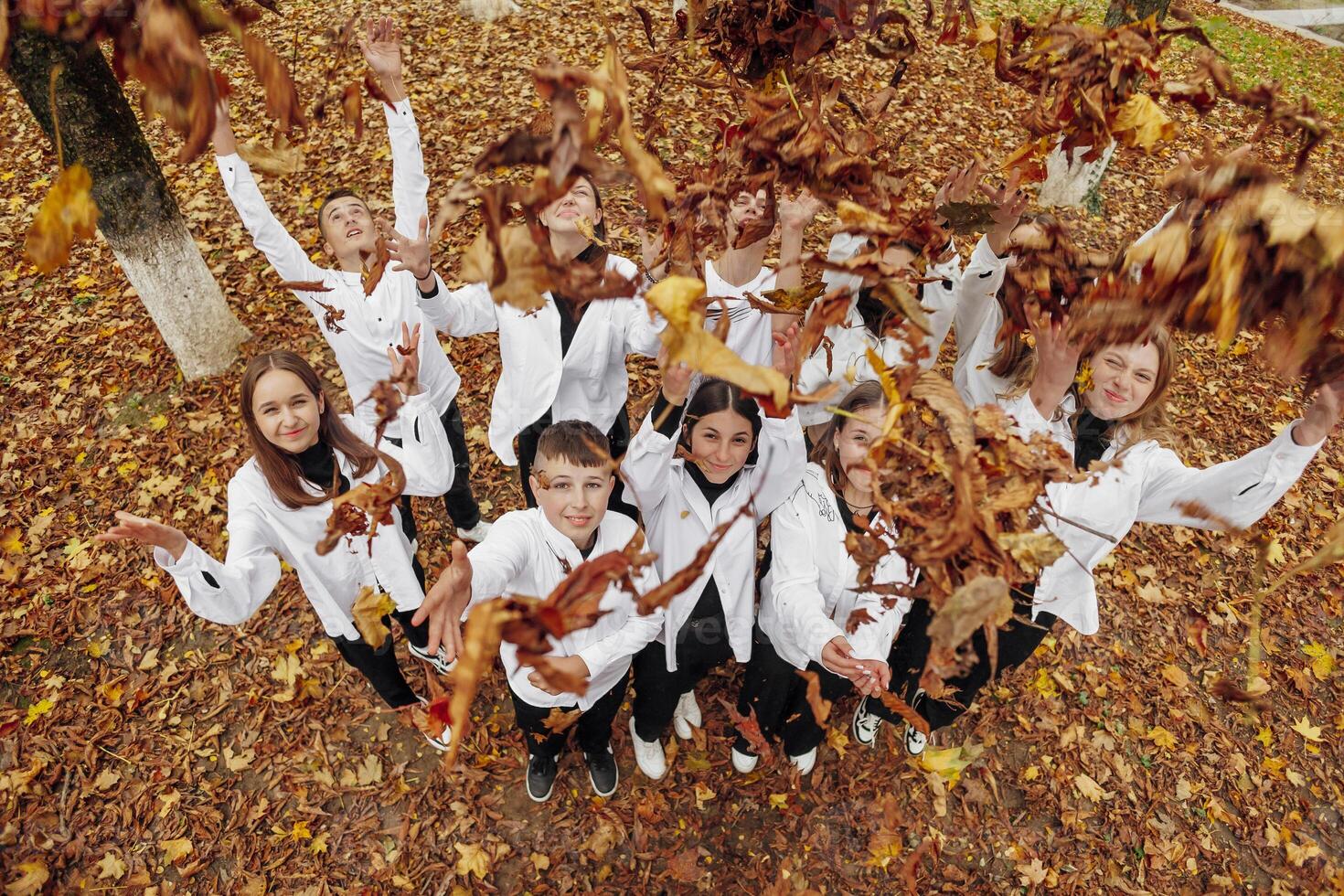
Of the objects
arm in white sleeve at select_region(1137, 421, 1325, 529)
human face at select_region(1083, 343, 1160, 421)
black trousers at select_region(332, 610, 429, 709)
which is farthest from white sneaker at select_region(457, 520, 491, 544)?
arm in white sleeve at select_region(1137, 421, 1325, 529)

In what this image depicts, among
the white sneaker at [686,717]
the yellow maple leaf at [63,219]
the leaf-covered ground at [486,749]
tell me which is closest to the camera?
the yellow maple leaf at [63,219]

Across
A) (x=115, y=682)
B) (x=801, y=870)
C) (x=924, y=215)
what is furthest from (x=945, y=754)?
(x=115, y=682)

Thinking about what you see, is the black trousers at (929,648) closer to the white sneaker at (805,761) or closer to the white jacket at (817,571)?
the white jacket at (817,571)

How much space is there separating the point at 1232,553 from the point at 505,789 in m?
5.46

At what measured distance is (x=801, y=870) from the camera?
3.50 metres

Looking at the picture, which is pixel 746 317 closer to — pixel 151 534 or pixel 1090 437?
pixel 1090 437

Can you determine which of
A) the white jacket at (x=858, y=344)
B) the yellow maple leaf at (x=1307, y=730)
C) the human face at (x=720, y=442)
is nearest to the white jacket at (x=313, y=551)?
the human face at (x=720, y=442)

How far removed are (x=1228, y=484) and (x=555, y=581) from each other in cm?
272

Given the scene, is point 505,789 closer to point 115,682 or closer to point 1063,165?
point 115,682

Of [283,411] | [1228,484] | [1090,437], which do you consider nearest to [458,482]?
[283,411]

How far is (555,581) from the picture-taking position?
111 inches

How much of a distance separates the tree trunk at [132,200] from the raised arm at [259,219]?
Answer: 1126 mm

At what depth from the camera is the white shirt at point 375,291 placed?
3273mm

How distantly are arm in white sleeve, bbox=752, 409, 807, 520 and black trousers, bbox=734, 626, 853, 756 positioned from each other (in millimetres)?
736
